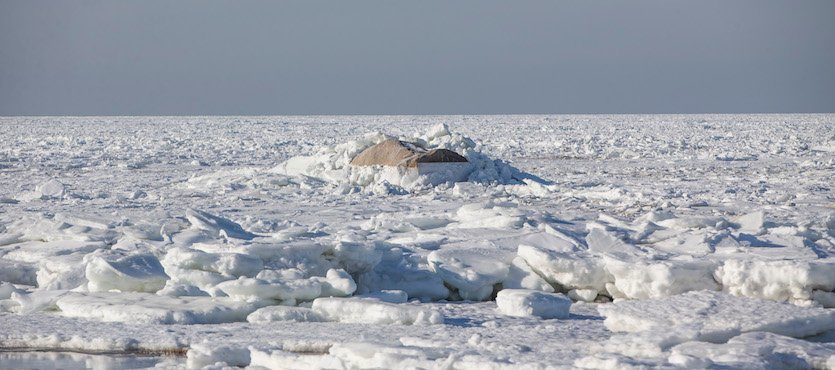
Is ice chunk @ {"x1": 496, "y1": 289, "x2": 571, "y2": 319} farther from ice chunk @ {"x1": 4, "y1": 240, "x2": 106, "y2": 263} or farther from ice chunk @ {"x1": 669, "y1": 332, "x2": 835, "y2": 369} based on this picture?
ice chunk @ {"x1": 4, "y1": 240, "x2": 106, "y2": 263}

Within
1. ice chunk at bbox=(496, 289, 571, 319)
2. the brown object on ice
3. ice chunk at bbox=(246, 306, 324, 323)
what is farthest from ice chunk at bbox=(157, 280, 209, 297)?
the brown object on ice

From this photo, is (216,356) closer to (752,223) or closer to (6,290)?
(6,290)

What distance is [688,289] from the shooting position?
596 centimetres

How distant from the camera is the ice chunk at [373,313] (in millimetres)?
5488

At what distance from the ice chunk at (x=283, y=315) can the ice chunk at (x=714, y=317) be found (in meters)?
1.46

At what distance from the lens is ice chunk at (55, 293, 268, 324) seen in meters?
5.61

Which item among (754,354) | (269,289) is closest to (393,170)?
(269,289)

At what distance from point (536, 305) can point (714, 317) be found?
1.05 metres

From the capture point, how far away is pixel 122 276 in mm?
6180

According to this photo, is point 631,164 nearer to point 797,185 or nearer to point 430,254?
point 797,185

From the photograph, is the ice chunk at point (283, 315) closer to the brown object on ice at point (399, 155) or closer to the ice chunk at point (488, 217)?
the ice chunk at point (488, 217)

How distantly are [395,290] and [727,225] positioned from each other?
290cm

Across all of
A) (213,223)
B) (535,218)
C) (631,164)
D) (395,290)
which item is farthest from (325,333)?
(631,164)

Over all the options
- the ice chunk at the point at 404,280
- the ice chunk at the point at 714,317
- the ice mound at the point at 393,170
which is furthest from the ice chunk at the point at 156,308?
the ice mound at the point at 393,170
